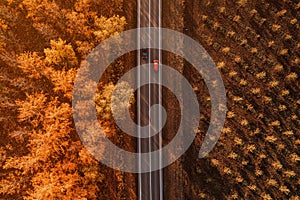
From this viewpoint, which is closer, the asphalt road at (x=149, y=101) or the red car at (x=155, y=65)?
the asphalt road at (x=149, y=101)

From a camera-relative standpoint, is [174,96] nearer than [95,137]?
No

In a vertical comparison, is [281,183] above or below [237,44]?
below

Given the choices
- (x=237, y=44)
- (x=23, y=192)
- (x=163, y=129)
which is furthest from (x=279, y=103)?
(x=23, y=192)

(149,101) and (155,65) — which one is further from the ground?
(155,65)

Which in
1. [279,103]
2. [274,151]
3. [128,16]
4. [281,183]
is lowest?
[281,183]

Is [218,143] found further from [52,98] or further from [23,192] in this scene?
[23,192]

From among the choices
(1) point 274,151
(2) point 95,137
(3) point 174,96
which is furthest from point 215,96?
(2) point 95,137

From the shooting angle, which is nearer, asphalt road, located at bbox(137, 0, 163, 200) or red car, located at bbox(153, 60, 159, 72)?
asphalt road, located at bbox(137, 0, 163, 200)
